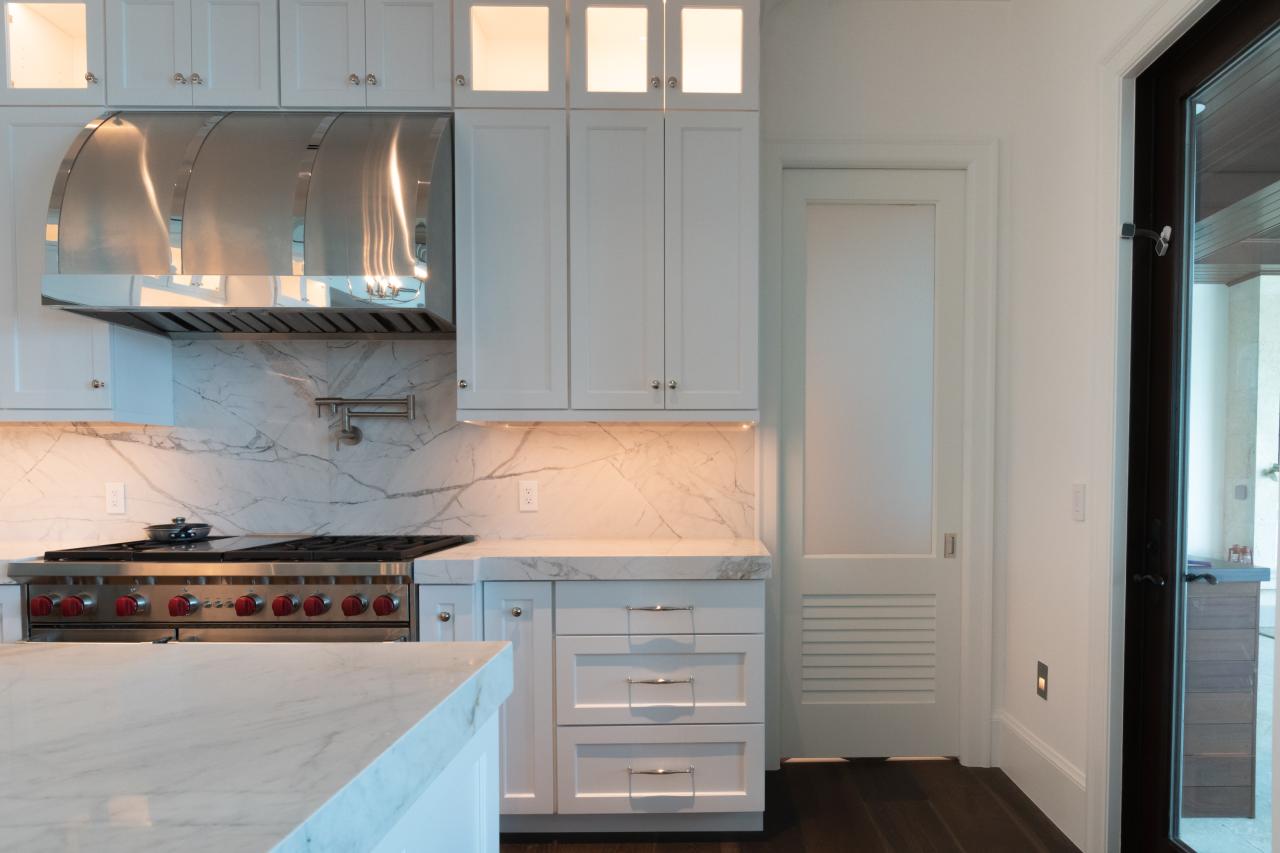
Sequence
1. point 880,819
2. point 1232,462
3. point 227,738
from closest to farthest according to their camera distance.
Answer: point 227,738
point 1232,462
point 880,819

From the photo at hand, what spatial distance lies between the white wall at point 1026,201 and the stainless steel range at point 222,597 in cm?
212

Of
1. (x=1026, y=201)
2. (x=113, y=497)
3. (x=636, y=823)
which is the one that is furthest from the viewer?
(x=113, y=497)

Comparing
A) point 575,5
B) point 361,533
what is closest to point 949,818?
point 361,533

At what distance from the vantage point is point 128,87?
2.19 m

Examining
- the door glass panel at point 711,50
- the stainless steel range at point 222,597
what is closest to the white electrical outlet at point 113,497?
the stainless steel range at point 222,597

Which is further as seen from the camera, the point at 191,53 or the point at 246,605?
the point at 191,53

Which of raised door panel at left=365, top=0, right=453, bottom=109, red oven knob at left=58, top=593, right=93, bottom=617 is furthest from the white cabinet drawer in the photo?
raised door panel at left=365, top=0, right=453, bottom=109

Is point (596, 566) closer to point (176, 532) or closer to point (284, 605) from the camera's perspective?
point (284, 605)

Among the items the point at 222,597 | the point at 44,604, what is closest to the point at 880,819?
the point at 222,597

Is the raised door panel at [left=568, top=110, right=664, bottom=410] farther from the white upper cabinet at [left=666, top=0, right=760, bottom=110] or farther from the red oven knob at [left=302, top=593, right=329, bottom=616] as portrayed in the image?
the red oven knob at [left=302, top=593, right=329, bottom=616]

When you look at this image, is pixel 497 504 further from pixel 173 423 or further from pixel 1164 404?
pixel 1164 404

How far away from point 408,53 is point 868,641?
8.94 feet

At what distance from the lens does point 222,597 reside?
1.99 meters

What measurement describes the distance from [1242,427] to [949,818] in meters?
1.51
